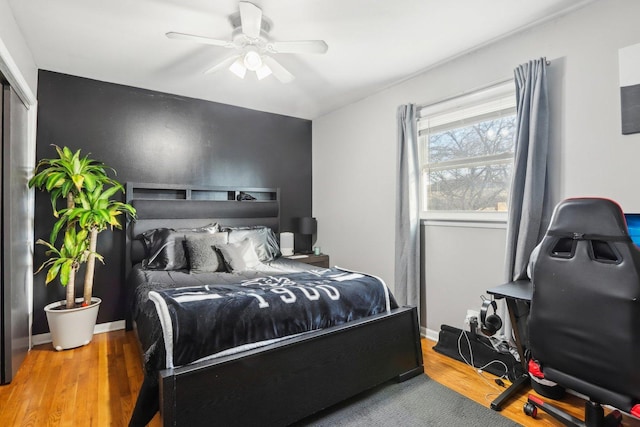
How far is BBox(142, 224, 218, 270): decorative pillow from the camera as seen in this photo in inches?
121

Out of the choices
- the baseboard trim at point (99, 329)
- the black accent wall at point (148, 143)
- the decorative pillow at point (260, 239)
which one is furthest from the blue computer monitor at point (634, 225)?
the baseboard trim at point (99, 329)

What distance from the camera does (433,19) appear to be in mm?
2287

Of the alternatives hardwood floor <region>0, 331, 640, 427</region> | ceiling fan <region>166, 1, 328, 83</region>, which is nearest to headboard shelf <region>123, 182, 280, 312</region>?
hardwood floor <region>0, 331, 640, 427</region>

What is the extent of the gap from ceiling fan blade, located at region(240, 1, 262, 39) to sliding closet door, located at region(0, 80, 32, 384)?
1.73 m

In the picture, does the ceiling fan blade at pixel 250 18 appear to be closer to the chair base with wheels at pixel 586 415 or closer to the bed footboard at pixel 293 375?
the bed footboard at pixel 293 375

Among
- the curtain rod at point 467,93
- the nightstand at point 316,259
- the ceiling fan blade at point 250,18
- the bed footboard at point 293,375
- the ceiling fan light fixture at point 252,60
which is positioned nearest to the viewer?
the bed footboard at point 293,375

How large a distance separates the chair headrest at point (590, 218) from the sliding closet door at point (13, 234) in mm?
3393

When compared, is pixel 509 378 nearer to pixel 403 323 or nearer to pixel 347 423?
pixel 403 323

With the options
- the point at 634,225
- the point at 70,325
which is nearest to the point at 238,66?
the point at 70,325

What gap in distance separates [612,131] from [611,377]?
58.1 inches

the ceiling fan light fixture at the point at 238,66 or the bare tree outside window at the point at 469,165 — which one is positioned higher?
the ceiling fan light fixture at the point at 238,66

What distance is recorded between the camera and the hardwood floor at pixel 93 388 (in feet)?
6.25

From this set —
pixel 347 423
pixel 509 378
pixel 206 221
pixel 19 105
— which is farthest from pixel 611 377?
pixel 19 105

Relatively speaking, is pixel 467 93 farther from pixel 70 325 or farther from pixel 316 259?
pixel 70 325
